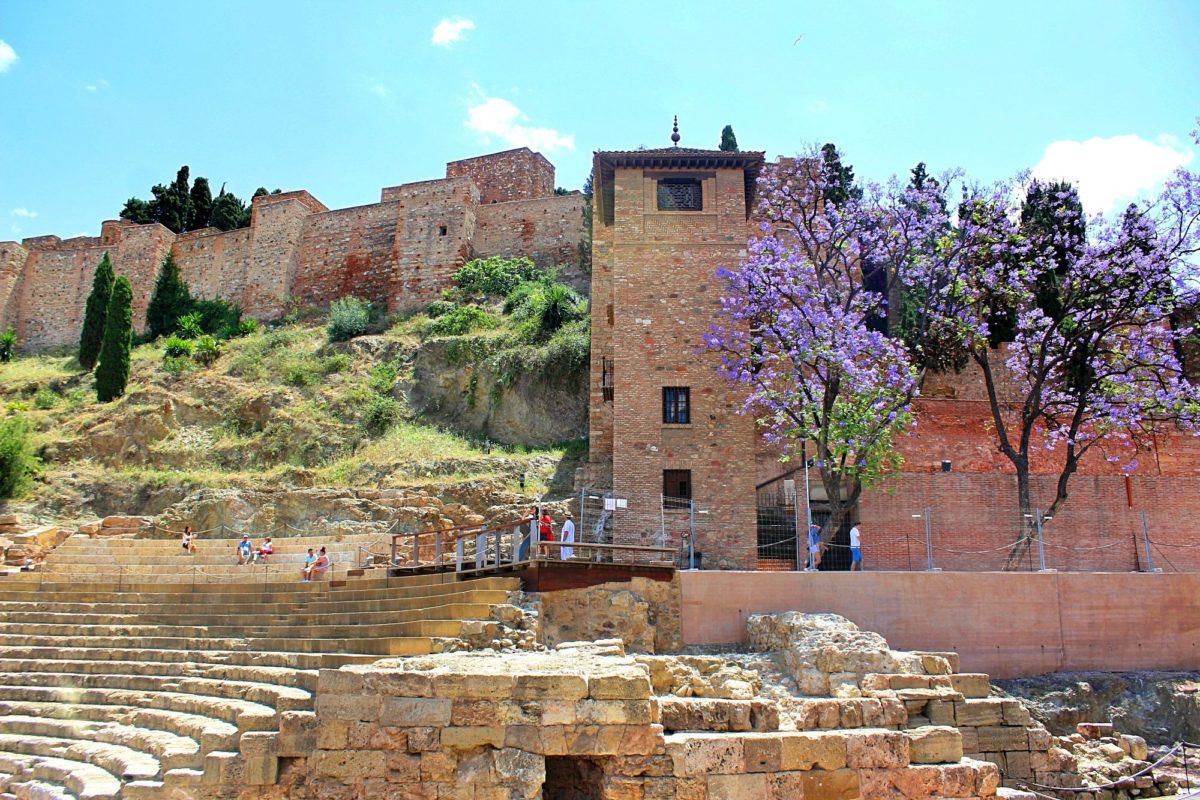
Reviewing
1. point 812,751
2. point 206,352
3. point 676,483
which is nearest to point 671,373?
point 676,483

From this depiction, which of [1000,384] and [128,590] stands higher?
[1000,384]

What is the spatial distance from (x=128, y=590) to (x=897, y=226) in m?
17.5

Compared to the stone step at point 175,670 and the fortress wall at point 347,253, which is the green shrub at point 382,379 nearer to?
the fortress wall at point 347,253

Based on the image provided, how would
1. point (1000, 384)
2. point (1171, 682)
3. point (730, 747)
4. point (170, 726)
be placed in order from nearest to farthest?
point (730, 747), point (170, 726), point (1171, 682), point (1000, 384)

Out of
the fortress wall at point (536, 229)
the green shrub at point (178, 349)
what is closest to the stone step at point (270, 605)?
the green shrub at point (178, 349)

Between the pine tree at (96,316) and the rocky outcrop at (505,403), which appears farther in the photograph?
the pine tree at (96,316)

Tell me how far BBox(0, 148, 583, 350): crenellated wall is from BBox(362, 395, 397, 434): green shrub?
29.4ft

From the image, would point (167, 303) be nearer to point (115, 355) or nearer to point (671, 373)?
point (115, 355)

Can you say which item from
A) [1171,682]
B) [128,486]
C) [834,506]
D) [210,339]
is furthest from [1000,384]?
[210,339]

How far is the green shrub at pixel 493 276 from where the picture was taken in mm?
34062

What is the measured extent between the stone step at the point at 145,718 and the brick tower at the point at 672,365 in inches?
405

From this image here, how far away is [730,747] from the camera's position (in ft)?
27.9

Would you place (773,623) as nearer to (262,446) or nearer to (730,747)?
(730,747)

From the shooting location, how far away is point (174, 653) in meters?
Answer: 14.2
